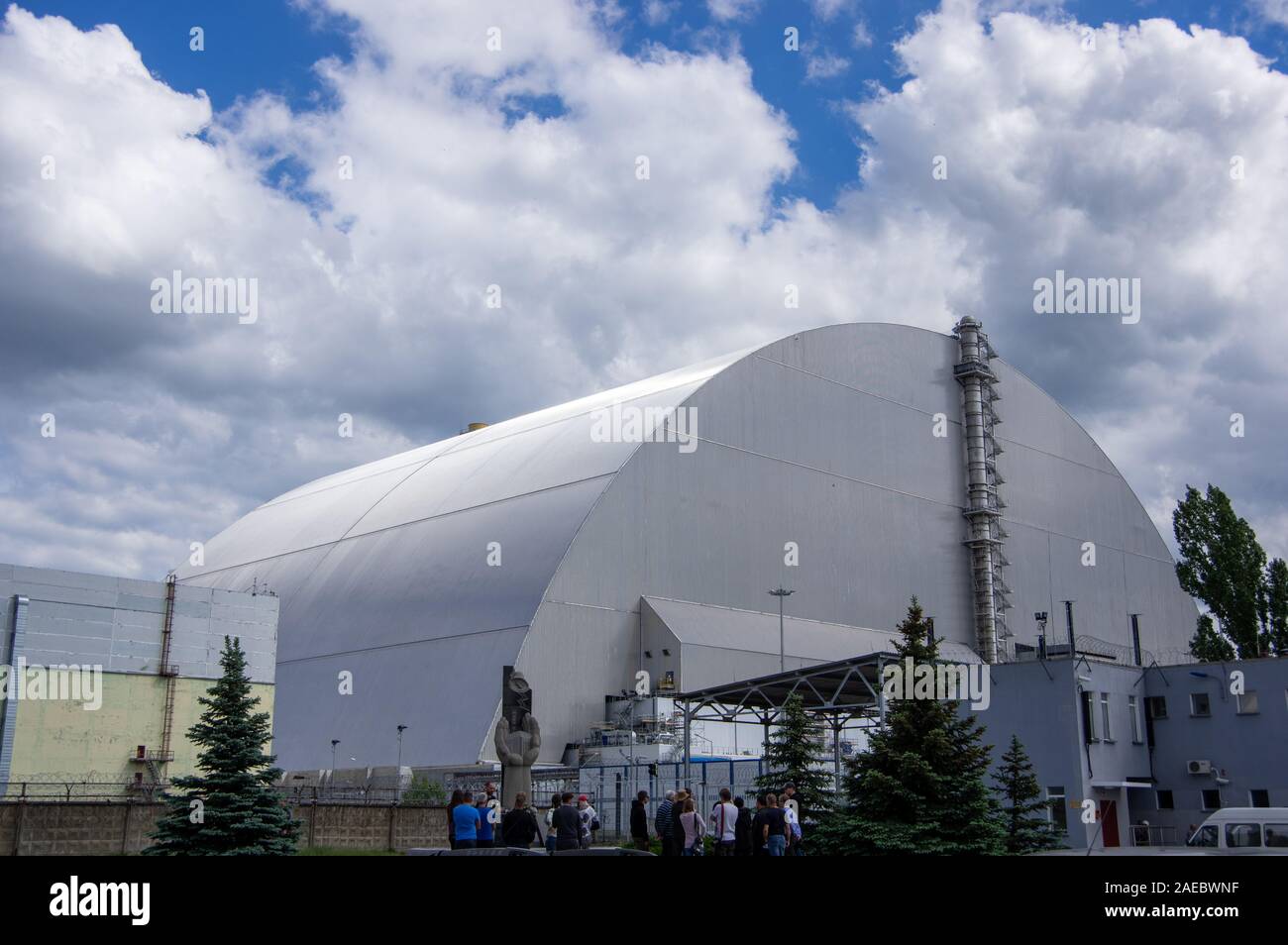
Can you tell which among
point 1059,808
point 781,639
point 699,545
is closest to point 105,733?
point 699,545

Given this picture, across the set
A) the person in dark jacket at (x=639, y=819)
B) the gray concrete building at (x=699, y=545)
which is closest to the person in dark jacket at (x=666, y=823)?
the person in dark jacket at (x=639, y=819)

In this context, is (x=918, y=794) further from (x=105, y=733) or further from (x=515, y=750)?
(x=105, y=733)

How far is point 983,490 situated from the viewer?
58.3 meters

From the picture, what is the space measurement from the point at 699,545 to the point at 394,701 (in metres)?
12.5

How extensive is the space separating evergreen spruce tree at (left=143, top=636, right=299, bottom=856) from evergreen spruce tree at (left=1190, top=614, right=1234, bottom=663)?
4569 centimetres

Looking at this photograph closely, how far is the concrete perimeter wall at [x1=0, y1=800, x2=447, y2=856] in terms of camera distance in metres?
28.4

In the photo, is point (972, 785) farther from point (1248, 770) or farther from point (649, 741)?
point (649, 741)

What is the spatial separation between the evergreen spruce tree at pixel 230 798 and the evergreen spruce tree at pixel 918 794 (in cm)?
971

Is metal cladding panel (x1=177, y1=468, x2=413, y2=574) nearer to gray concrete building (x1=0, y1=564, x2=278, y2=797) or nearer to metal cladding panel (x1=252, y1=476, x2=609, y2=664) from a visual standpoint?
metal cladding panel (x1=252, y1=476, x2=609, y2=664)

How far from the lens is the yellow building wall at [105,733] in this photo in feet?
118

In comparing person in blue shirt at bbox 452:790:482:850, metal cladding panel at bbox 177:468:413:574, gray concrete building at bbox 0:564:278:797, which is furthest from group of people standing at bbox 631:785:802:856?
metal cladding panel at bbox 177:468:413:574

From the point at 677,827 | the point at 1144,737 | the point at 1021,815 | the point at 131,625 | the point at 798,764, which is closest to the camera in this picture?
the point at 677,827

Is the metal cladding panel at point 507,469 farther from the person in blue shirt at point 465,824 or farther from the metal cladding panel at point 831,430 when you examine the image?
the person in blue shirt at point 465,824
